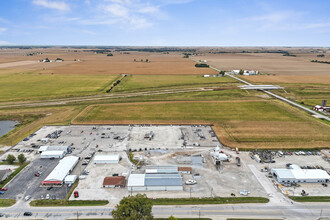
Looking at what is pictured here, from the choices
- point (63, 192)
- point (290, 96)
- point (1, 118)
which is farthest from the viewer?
point (290, 96)

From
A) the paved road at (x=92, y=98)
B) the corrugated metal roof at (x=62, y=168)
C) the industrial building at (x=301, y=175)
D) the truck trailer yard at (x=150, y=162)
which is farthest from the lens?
the paved road at (x=92, y=98)

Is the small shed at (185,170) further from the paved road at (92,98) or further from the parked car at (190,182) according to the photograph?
the paved road at (92,98)

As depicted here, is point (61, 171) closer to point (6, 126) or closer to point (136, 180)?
A: point (136, 180)

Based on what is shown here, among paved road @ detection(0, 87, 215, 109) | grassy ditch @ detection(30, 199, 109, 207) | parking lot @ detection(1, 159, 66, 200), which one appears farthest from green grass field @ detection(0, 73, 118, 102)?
grassy ditch @ detection(30, 199, 109, 207)

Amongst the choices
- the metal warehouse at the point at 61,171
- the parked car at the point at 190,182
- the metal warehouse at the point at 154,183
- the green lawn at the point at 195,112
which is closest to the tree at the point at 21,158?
the metal warehouse at the point at 61,171

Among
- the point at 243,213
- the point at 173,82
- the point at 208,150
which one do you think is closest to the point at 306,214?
the point at 243,213

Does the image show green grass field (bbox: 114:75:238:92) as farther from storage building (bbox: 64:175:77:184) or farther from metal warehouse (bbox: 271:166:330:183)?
metal warehouse (bbox: 271:166:330:183)

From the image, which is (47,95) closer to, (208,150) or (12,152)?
(12,152)
